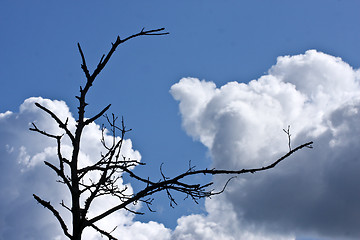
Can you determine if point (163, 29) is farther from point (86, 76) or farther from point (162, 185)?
point (162, 185)

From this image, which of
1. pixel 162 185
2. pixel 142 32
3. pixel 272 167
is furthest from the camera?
pixel 142 32

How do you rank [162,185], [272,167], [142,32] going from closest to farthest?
[272,167]
[162,185]
[142,32]

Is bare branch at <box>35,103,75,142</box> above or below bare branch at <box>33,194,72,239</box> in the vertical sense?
above

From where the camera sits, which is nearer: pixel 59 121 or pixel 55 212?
pixel 55 212

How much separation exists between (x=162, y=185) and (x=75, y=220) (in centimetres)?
159

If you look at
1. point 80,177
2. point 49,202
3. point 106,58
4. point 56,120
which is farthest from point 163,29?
point 49,202

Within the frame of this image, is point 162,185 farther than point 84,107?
No

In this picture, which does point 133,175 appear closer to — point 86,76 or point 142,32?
point 86,76

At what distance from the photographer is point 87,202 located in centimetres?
679

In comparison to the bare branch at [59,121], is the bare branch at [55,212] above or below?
below

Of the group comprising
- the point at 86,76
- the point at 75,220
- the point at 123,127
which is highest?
the point at 86,76

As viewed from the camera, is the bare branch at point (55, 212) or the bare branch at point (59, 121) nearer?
the bare branch at point (55, 212)

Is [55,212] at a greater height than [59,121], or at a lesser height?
lesser

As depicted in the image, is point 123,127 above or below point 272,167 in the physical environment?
above
